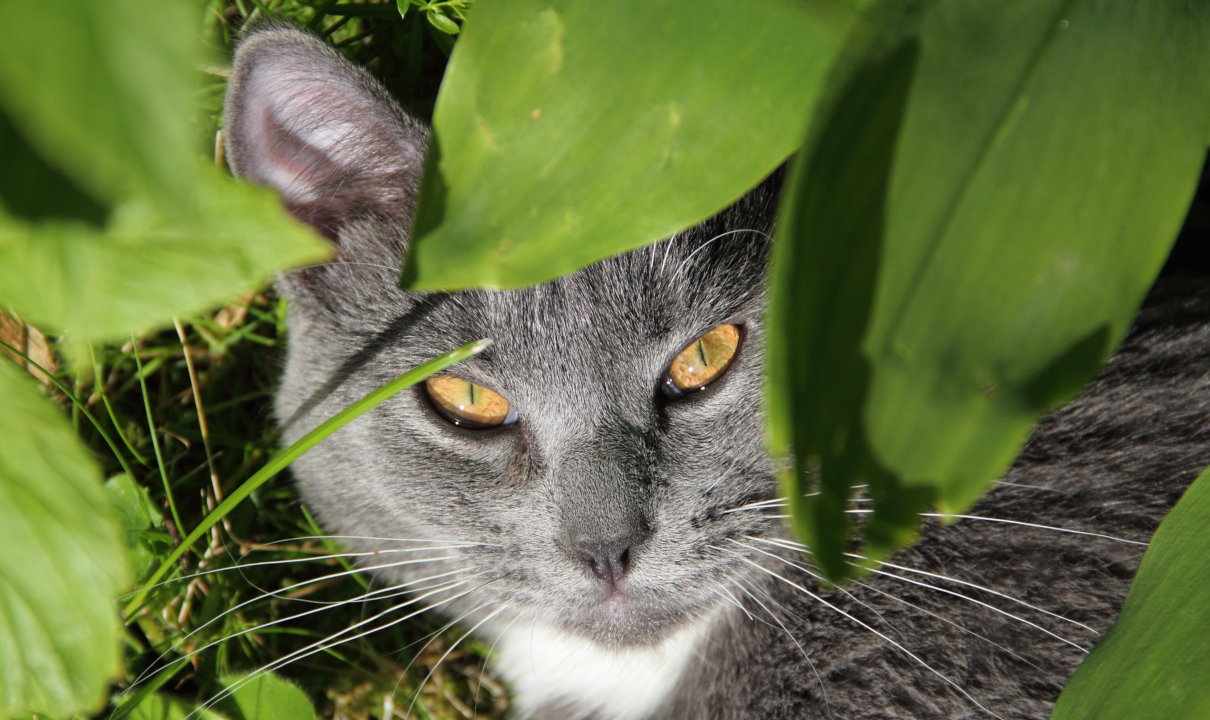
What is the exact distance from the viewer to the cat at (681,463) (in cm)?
125

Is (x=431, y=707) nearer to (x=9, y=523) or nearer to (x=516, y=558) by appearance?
(x=516, y=558)

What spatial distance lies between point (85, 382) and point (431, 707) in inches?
32.3

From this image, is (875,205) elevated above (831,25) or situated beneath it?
situated beneath

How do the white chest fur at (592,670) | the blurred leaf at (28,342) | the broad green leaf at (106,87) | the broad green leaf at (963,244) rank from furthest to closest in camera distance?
the blurred leaf at (28,342), the white chest fur at (592,670), the broad green leaf at (963,244), the broad green leaf at (106,87)

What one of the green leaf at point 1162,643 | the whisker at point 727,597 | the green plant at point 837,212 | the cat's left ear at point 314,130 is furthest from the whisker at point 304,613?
the green leaf at point 1162,643

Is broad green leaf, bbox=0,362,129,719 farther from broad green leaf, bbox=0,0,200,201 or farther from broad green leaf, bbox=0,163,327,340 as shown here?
broad green leaf, bbox=0,0,200,201

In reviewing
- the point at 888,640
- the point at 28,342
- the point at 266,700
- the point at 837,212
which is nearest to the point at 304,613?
the point at 266,700

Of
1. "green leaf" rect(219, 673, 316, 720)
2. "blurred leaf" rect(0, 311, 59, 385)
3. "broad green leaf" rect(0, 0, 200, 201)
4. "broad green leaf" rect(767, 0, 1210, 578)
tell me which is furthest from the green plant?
"blurred leaf" rect(0, 311, 59, 385)

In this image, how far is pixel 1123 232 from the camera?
0.66 meters

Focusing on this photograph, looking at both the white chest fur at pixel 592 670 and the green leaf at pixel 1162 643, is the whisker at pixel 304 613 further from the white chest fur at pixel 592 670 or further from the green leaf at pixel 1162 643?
the green leaf at pixel 1162 643

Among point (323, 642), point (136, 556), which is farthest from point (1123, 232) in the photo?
point (136, 556)

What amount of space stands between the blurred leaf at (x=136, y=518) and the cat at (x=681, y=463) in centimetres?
51

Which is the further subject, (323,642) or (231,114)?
(323,642)

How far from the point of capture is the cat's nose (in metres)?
1.21
